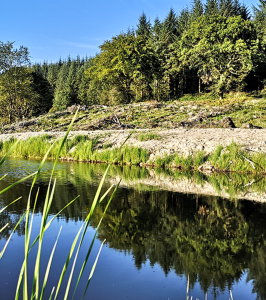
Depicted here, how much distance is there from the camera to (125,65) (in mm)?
37031

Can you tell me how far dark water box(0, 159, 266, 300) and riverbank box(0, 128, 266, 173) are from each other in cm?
382

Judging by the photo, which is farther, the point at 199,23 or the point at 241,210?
the point at 199,23

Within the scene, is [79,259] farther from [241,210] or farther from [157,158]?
[157,158]

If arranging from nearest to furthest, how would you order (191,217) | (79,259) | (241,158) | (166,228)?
(79,259), (166,228), (191,217), (241,158)

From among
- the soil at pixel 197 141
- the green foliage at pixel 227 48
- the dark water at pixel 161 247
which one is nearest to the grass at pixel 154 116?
the soil at pixel 197 141

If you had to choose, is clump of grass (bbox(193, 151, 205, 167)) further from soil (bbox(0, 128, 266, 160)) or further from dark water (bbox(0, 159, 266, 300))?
dark water (bbox(0, 159, 266, 300))

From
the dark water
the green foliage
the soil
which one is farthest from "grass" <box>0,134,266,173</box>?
the green foliage

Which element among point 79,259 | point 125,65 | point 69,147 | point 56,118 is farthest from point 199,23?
point 79,259

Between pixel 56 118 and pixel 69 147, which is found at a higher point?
pixel 56 118

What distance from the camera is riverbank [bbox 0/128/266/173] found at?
362 inches

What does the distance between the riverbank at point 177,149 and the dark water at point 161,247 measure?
12.5ft

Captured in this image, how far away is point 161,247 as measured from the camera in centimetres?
337

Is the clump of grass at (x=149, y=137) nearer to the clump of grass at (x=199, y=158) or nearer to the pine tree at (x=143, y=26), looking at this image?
the clump of grass at (x=199, y=158)

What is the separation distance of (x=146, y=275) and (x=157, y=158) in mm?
7850
